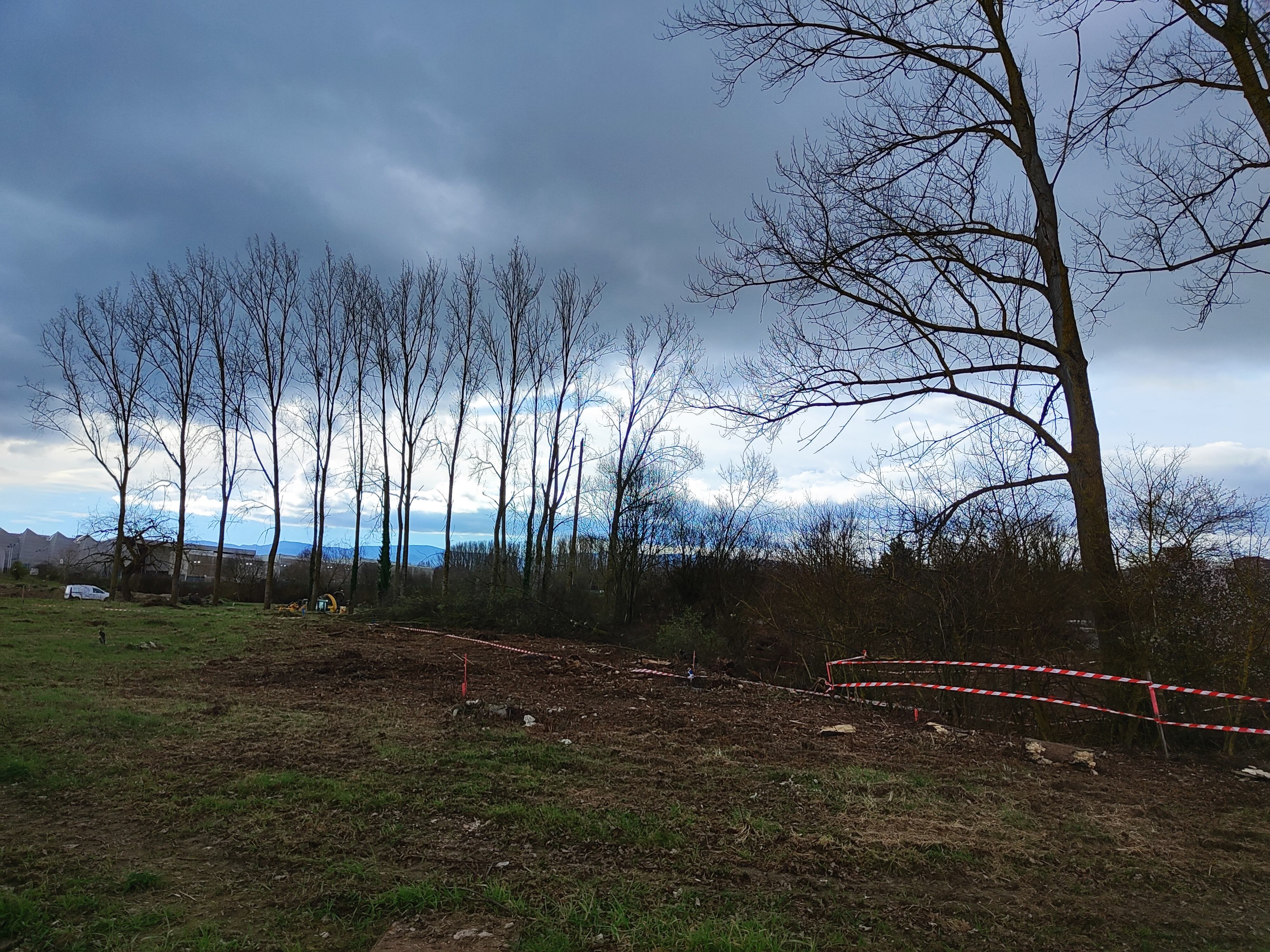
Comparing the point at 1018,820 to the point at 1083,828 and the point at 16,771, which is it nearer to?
the point at 1083,828

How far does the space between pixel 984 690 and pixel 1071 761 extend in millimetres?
2377

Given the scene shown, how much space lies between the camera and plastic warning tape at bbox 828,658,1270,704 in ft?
24.4

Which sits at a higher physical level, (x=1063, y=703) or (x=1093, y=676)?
(x=1093, y=676)

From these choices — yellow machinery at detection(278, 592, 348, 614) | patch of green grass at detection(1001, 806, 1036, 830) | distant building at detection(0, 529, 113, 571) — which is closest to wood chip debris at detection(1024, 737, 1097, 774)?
patch of green grass at detection(1001, 806, 1036, 830)

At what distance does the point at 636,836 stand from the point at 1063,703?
6026 millimetres

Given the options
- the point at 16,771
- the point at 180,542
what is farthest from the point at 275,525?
the point at 16,771

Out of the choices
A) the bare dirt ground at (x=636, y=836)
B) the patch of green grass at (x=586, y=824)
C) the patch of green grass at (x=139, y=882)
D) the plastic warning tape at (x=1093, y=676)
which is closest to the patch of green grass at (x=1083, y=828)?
the bare dirt ground at (x=636, y=836)

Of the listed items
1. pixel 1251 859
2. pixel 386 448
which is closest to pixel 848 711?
pixel 1251 859

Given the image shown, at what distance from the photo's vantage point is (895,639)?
11867 mm

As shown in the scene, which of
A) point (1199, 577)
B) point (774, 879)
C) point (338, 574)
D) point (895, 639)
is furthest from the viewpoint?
point (338, 574)

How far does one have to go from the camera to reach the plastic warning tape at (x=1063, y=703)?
761cm

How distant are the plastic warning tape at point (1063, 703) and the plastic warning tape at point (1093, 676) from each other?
0.29 metres

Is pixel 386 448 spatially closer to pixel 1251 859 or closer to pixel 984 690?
pixel 984 690

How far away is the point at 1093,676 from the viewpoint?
8.09 m
